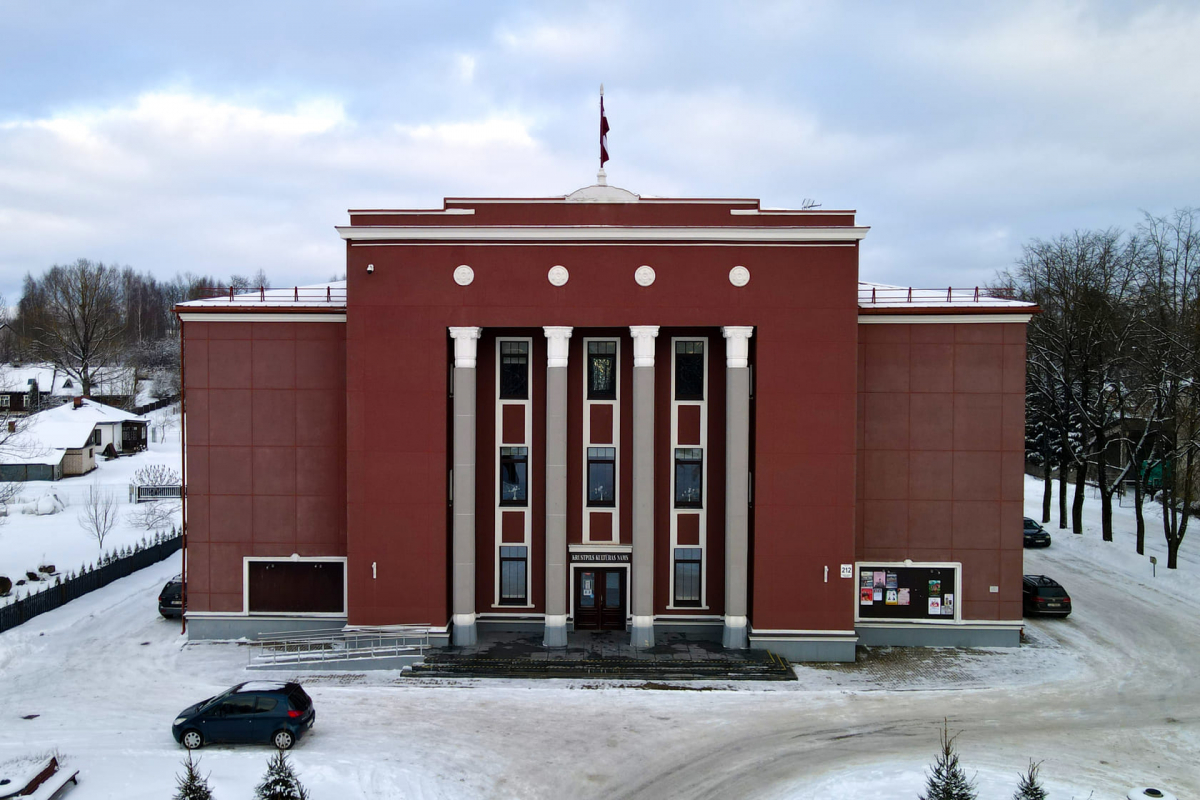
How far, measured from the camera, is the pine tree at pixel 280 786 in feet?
43.7

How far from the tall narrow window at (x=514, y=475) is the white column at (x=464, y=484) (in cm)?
144

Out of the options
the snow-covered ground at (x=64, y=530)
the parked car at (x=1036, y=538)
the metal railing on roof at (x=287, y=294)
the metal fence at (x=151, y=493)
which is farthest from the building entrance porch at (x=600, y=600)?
the metal fence at (x=151, y=493)

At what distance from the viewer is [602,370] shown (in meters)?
23.8

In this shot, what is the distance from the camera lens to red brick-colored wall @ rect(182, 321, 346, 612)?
78.1ft

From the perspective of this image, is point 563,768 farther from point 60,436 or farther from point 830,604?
point 60,436

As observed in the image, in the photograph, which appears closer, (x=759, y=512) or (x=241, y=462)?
(x=759, y=512)

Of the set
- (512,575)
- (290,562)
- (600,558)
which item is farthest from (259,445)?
(600,558)

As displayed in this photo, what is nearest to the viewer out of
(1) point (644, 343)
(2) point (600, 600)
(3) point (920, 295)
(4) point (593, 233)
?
(4) point (593, 233)

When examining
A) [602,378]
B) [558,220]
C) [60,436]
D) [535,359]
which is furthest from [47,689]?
[60,436]

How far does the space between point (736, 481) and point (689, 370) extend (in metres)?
3.92

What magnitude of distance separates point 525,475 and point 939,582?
45.9 feet

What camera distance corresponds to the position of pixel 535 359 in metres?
23.7

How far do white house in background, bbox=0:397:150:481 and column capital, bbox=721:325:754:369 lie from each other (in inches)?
1788

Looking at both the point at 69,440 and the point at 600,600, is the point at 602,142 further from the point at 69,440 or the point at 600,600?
the point at 69,440
